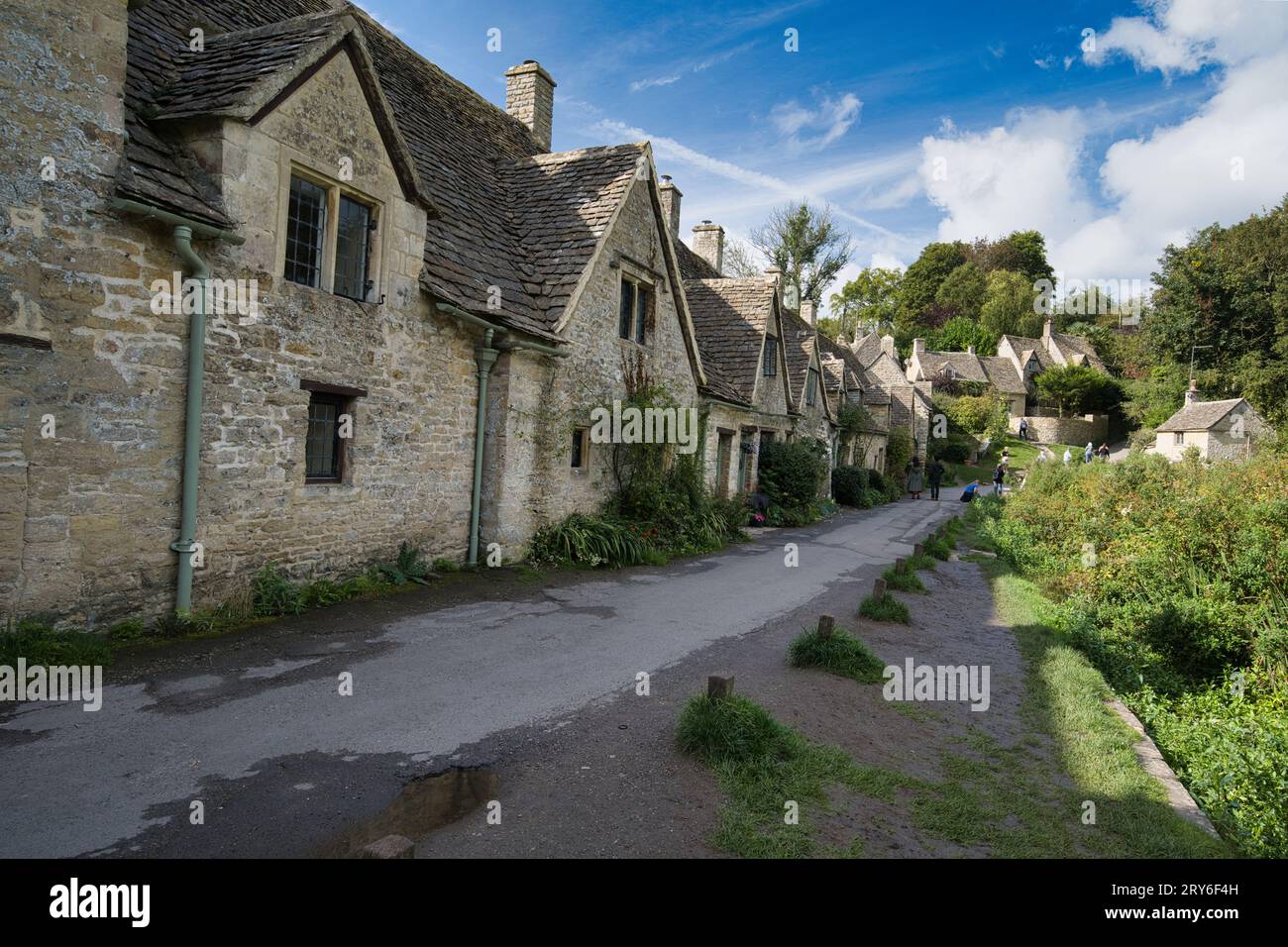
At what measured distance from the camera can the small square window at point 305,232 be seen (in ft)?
27.3

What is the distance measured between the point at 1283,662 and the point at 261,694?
40.7 feet

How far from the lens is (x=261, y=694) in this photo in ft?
18.9

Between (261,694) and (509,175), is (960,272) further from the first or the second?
(261,694)

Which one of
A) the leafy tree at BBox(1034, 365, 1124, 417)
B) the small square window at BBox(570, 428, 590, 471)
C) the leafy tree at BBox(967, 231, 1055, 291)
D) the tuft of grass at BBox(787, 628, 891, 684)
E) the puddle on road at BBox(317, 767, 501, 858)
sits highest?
the leafy tree at BBox(967, 231, 1055, 291)

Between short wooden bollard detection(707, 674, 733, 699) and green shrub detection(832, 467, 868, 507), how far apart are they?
26139 mm

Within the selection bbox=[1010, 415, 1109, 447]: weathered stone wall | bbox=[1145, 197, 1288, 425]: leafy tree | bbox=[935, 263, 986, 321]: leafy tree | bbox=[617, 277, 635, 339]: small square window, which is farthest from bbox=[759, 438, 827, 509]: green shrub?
bbox=[935, 263, 986, 321]: leafy tree

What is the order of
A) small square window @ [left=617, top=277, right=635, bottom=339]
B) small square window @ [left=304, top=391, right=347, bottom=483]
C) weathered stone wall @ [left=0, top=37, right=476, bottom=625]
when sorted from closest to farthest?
weathered stone wall @ [left=0, top=37, right=476, bottom=625], small square window @ [left=304, top=391, right=347, bottom=483], small square window @ [left=617, top=277, right=635, bottom=339]

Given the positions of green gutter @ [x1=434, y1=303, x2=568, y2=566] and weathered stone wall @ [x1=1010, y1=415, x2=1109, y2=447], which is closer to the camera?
green gutter @ [x1=434, y1=303, x2=568, y2=566]

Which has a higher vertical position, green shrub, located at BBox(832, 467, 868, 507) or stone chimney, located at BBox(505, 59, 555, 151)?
stone chimney, located at BBox(505, 59, 555, 151)

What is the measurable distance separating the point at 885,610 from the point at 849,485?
2093 centimetres

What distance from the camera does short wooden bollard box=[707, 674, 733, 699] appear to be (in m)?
5.41

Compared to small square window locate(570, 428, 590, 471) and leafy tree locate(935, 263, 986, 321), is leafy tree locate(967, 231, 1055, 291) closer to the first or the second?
leafy tree locate(935, 263, 986, 321)

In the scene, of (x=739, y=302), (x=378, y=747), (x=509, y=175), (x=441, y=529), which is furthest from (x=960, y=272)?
(x=378, y=747)

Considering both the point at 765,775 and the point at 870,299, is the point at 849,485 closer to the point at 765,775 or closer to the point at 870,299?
the point at 765,775
